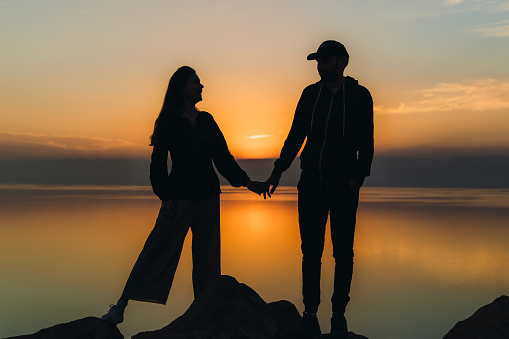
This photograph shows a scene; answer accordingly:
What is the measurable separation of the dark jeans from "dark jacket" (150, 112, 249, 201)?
3.30 feet

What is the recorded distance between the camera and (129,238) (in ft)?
62.7

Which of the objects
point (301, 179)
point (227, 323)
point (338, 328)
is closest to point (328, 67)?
point (301, 179)

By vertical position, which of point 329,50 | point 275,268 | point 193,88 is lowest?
point 275,268

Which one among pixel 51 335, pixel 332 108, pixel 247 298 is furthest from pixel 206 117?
pixel 51 335

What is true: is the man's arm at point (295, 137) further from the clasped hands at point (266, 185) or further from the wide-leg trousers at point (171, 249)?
the wide-leg trousers at point (171, 249)

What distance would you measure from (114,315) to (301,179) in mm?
2253

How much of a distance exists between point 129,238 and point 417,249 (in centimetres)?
924

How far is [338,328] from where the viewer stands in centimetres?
553

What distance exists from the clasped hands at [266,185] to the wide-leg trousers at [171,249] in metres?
0.52

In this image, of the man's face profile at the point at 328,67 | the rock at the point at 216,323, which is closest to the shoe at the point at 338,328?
the rock at the point at 216,323

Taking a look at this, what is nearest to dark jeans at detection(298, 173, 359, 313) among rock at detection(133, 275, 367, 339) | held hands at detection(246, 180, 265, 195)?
rock at detection(133, 275, 367, 339)

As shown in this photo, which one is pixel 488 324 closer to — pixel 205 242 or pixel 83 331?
pixel 205 242

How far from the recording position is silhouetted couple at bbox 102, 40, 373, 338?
5.60 meters

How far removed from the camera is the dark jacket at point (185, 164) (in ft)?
19.4
